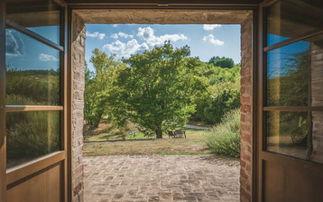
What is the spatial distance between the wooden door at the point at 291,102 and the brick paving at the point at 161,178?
1243 millimetres

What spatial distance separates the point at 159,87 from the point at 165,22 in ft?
21.6

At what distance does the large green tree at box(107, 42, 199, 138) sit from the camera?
919 centimetres

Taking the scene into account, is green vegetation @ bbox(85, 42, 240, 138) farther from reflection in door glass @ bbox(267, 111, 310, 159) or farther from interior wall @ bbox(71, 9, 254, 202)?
reflection in door glass @ bbox(267, 111, 310, 159)

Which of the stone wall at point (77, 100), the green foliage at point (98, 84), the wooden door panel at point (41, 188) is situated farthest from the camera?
the green foliage at point (98, 84)

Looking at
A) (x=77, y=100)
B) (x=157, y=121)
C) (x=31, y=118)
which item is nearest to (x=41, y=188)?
(x=31, y=118)

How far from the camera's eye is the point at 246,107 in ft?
7.73

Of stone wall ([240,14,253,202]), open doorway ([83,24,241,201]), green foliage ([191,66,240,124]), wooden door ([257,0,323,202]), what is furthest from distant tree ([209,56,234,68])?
wooden door ([257,0,323,202])

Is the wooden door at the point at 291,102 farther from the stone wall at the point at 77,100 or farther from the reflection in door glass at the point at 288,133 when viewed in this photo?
the stone wall at the point at 77,100

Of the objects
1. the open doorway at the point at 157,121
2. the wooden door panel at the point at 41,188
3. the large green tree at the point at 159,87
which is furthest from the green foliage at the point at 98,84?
the wooden door panel at the point at 41,188

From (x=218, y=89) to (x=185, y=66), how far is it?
5.86m

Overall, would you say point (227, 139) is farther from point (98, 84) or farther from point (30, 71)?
point (98, 84)

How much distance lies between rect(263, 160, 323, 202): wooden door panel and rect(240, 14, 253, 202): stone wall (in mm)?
236

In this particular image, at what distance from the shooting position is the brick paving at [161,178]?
9.81 ft

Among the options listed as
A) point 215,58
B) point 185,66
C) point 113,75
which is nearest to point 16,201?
point 185,66
